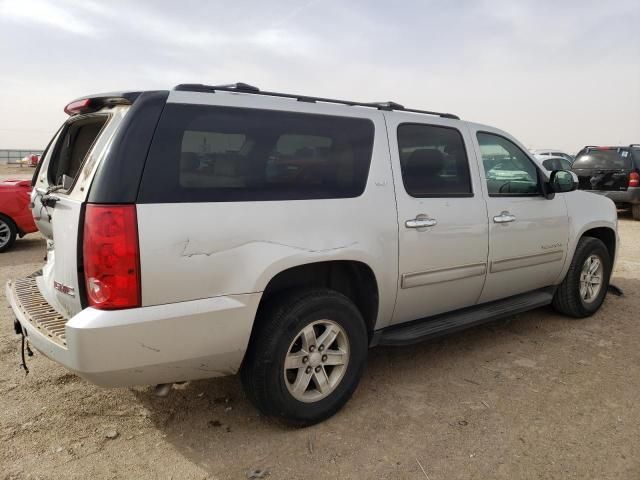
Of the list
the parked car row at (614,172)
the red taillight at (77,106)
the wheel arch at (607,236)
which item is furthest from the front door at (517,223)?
the parked car row at (614,172)

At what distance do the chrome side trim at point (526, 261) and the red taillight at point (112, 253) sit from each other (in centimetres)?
263

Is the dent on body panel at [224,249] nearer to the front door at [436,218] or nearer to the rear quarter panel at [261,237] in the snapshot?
the rear quarter panel at [261,237]

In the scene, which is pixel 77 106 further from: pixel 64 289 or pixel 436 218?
pixel 436 218

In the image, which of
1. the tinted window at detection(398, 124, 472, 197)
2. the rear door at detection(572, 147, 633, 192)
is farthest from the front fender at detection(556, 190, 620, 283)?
the rear door at detection(572, 147, 633, 192)

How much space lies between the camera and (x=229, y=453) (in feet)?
8.71

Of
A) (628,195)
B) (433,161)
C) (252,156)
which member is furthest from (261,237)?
(628,195)

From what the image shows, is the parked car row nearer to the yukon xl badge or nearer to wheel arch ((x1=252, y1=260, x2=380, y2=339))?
wheel arch ((x1=252, y1=260, x2=380, y2=339))

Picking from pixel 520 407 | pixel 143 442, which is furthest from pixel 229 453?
pixel 520 407

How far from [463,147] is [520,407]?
185cm

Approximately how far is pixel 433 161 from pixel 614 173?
34.6 ft

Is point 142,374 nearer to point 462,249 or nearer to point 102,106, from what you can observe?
point 102,106

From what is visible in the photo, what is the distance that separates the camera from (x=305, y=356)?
2.85 m

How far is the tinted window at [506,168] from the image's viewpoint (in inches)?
155

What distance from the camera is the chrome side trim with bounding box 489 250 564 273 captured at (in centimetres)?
387
